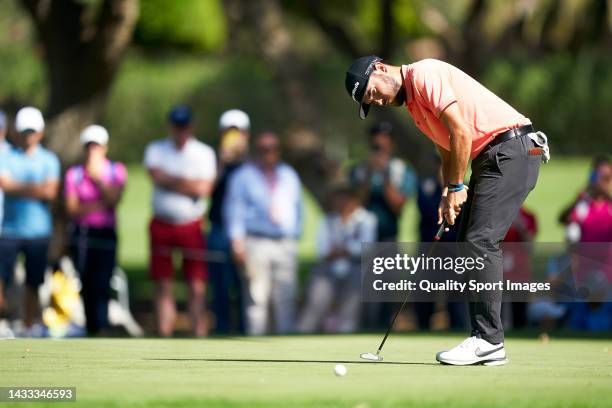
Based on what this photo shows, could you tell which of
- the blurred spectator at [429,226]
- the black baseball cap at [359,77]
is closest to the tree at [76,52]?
the blurred spectator at [429,226]

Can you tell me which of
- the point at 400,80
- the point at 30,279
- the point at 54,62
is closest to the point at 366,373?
the point at 400,80

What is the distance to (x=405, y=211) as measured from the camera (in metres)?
29.0

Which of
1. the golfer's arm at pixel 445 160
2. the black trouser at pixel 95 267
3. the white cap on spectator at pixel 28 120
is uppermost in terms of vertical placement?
the white cap on spectator at pixel 28 120

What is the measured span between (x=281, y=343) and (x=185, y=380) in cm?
266

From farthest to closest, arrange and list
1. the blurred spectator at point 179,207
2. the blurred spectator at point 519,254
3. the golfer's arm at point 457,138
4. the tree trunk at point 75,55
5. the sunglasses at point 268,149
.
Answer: the tree trunk at point 75,55
the sunglasses at point 268,149
the blurred spectator at point 179,207
the blurred spectator at point 519,254
the golfer's arm at point 457,138

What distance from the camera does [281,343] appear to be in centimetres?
905

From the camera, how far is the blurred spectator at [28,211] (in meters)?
11.6

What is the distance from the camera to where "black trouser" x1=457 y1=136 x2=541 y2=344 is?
7.23 meters

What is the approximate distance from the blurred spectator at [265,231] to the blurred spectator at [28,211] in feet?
6.38

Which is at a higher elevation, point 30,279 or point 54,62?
point 54,62

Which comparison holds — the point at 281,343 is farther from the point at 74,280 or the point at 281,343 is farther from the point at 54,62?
the point at 54,62

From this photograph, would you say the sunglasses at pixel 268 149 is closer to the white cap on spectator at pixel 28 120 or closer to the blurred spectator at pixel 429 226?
the blurred spectator at pixel 429 226

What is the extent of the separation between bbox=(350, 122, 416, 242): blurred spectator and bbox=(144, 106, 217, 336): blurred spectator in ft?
5.58

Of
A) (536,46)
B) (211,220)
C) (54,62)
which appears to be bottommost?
(211,220)
